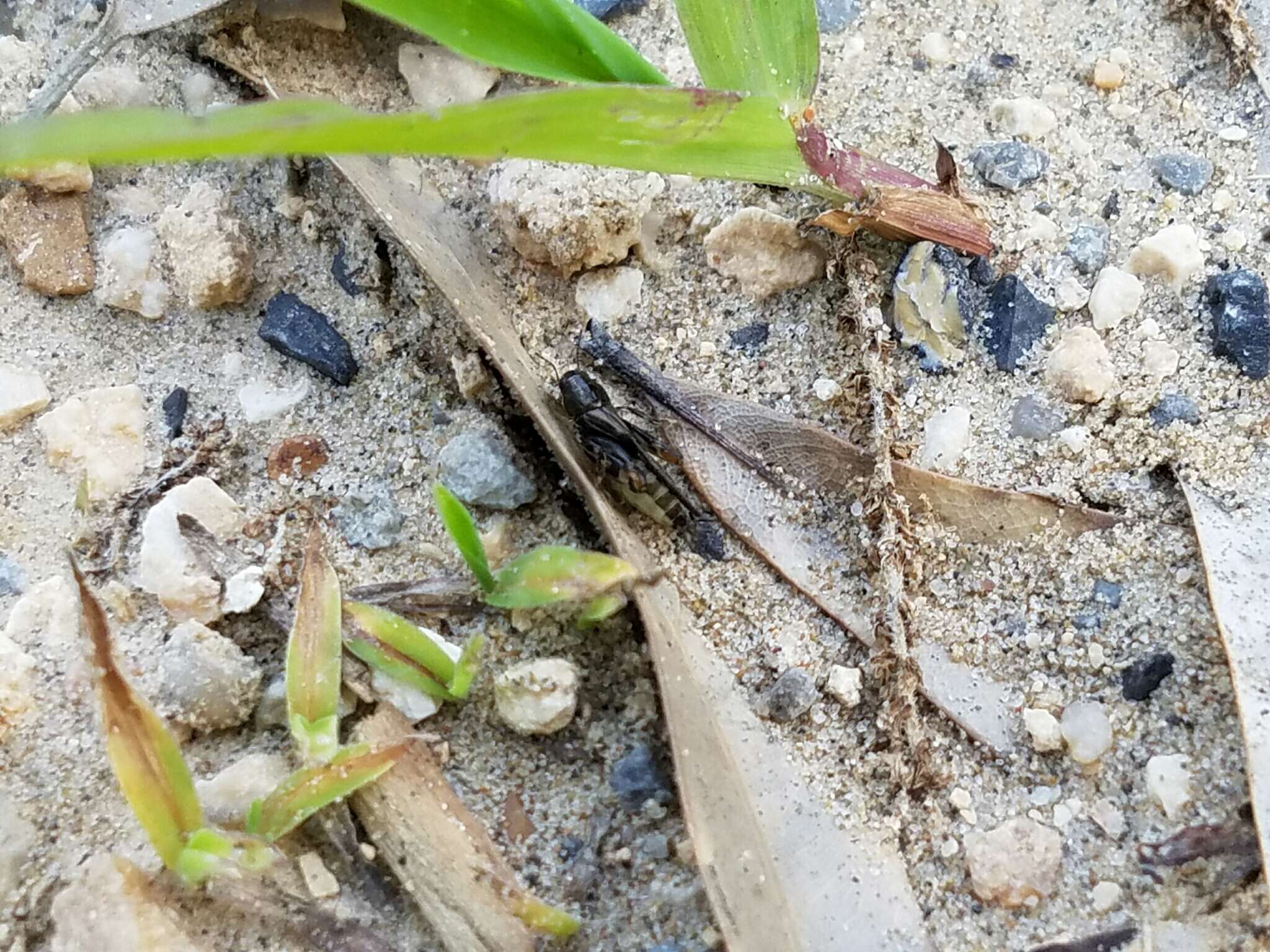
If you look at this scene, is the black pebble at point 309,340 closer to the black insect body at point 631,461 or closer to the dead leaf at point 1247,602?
the black insect body at point 631,461

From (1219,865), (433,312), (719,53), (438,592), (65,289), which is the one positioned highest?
(65,289)

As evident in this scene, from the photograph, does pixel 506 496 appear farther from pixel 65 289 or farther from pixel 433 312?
pixel 65 289

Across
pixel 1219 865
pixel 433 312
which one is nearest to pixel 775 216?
pixel 433 312

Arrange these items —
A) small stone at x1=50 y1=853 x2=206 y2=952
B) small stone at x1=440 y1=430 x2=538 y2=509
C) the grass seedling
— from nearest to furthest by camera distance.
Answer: the grass seedling, small stone at x1=50 y1=853 x2=206 y2=952, small stone at x1=440 y1=430 x2=538 y2=509

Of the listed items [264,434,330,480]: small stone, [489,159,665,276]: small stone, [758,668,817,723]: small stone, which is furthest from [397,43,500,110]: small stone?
[758,668,817,723]: small stone

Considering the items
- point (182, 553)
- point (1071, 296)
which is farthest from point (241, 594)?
point (1071, 296)

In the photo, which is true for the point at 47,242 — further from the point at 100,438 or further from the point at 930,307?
the point at 930,307

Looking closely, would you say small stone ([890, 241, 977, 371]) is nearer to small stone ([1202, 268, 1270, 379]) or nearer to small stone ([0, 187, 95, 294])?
small stone ([1202, 268, 1270, 379])
